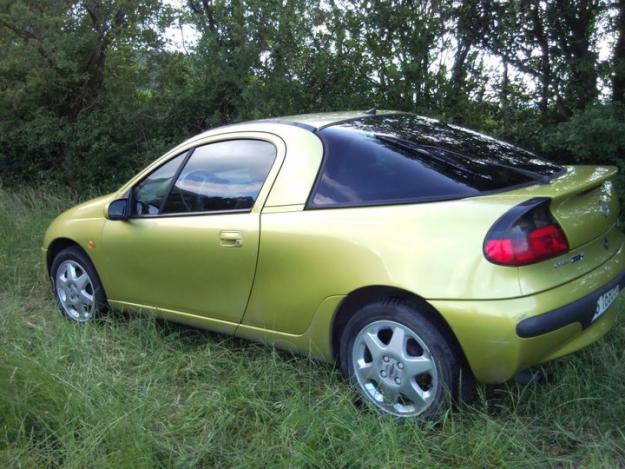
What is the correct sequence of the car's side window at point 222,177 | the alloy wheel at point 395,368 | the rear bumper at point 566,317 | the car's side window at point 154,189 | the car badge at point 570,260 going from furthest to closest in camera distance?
the car's side window at point 154,189 < the car's side window at point 222,177 < the alloy wheel at point 395,368 < the car badge at point 570,260 < the rear bumper at point 566,317

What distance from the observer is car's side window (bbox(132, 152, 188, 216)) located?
401 centimetres

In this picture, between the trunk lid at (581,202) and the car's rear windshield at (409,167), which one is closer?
the trunk lid at (581,202)

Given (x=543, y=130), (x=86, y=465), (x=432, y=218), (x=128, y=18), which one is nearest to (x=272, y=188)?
(x=432, y=218)

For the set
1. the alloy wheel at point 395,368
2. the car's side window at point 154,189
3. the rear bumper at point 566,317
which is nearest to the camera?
the rear bumper at point 566,317

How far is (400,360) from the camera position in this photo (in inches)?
112

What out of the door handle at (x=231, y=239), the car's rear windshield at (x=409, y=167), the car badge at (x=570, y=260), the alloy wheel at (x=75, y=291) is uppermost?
the car's rear windshield at (x=409, y=167)

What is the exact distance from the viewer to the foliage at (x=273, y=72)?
19.9 feet

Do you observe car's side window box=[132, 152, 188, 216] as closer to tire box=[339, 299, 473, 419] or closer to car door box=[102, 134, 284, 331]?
car door box=[102, 134, 284, 331]

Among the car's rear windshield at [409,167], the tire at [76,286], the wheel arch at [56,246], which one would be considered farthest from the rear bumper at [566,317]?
the wheel arch at [56,246]

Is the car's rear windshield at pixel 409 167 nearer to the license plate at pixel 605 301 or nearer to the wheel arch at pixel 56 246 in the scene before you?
the license plate at pixel 605 301

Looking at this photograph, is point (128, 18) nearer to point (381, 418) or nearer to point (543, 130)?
point (543, 130)

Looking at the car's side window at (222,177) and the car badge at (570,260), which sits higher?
the car's side window at (222,177)

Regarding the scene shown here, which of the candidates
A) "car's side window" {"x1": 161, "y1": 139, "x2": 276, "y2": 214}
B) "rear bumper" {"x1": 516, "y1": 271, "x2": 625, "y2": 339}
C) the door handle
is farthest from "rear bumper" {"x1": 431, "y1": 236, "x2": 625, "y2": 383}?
Result: "car's side window" {"x1": 161, "y1": 139, "x2": 276, "y2": 214}

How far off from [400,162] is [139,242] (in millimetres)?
1827
